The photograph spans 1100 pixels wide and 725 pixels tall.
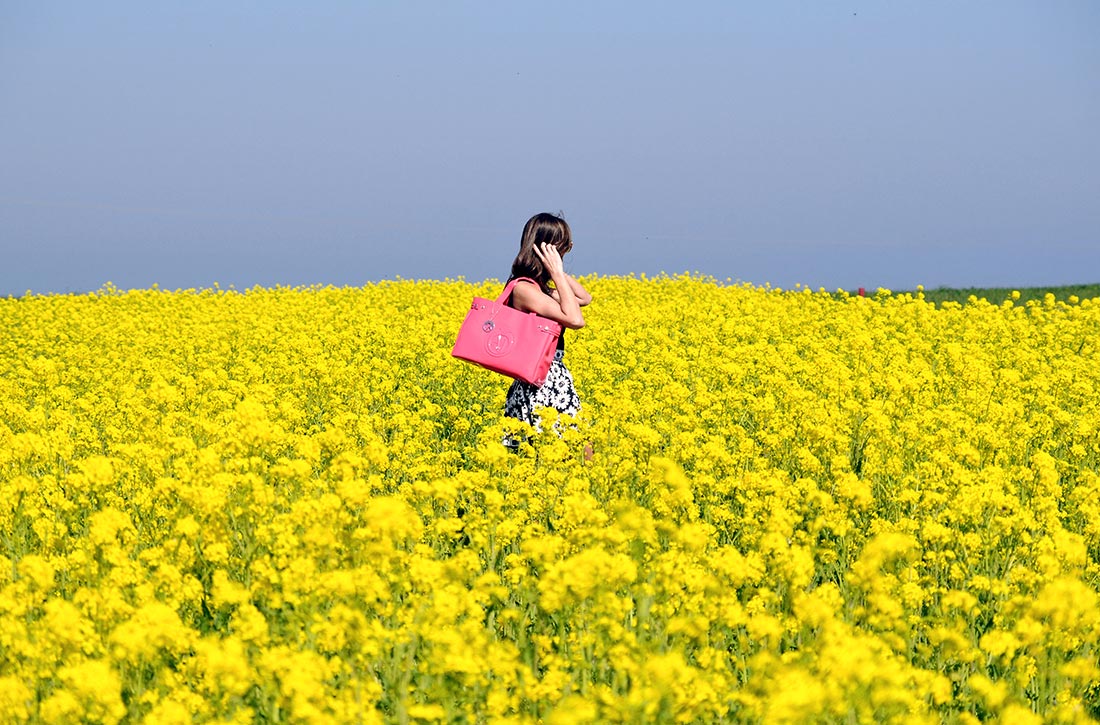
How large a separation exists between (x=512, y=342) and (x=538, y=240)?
2.20 ft

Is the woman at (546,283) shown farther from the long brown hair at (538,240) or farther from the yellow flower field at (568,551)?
the yellow flower field at (568,551)

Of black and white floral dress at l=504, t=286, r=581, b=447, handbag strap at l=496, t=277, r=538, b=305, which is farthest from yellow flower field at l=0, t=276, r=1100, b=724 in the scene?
handbag strap at l=496, t=277, r=538, b=305

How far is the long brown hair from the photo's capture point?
6.93 meters

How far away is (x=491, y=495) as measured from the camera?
17.0ft

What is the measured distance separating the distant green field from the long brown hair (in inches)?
653

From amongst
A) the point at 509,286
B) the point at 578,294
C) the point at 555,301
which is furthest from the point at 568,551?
the point at 578,294

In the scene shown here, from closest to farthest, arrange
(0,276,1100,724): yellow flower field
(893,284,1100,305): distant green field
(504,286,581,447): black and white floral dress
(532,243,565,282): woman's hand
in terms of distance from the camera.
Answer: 1. (0,276,1100,724): yellow flower field
2. (532,243,565,282): woman's hand
3. (504,286,581,447): black and white floral dress
4. (893,284,1100,305): distant green field

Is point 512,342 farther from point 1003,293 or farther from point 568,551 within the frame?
point 1003,293

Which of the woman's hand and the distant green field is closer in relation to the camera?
the woman's hand

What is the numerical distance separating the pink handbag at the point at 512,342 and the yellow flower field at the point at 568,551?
52cm

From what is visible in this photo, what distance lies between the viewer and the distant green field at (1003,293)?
22453mm

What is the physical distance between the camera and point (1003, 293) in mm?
23375

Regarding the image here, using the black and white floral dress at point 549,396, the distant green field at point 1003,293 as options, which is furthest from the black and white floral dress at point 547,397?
the distant green field at point 1003,293

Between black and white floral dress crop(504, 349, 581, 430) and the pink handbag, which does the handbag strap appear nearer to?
the pink handbag
